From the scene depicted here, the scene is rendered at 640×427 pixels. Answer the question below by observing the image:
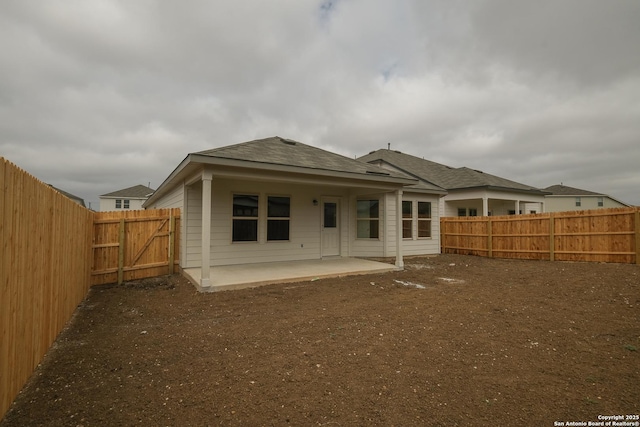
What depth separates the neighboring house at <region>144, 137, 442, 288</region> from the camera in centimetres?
671

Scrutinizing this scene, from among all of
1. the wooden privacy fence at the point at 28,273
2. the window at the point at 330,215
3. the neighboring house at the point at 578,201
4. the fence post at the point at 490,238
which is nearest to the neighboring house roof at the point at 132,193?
the window at the point at 330,215

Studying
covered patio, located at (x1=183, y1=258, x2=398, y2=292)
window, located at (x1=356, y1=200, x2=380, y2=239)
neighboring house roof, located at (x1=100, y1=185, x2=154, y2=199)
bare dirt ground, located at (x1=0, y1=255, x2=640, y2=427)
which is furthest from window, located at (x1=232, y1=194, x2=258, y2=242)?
neighboring house roof, located at (x1=100, y1=185, x2=154, y2=199)

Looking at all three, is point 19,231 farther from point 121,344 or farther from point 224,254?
point 224,254

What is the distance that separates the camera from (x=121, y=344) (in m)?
3.62

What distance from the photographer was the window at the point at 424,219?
12.8 meters

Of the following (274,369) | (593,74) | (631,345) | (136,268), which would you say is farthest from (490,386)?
(593,74)

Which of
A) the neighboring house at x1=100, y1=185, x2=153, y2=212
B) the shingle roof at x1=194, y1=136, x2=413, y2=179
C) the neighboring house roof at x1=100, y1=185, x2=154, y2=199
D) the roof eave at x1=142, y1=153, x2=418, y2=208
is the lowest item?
the roof eave at x1=142, y1=153, x2=418, y2=208

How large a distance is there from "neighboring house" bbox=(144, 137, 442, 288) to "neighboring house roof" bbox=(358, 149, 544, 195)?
5268mm

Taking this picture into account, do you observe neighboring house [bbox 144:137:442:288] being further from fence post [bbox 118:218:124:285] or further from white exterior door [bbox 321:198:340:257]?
fence post [bbox 118:218:124:285]

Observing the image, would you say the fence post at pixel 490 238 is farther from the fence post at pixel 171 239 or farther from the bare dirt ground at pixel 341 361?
the fence post at pixel 171 239

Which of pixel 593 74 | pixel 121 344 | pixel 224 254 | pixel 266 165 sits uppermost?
pixel 593 74

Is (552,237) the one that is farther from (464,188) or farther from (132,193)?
(132,193)

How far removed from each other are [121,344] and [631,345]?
6337mm

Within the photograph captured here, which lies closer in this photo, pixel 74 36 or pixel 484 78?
pixel 74 36
